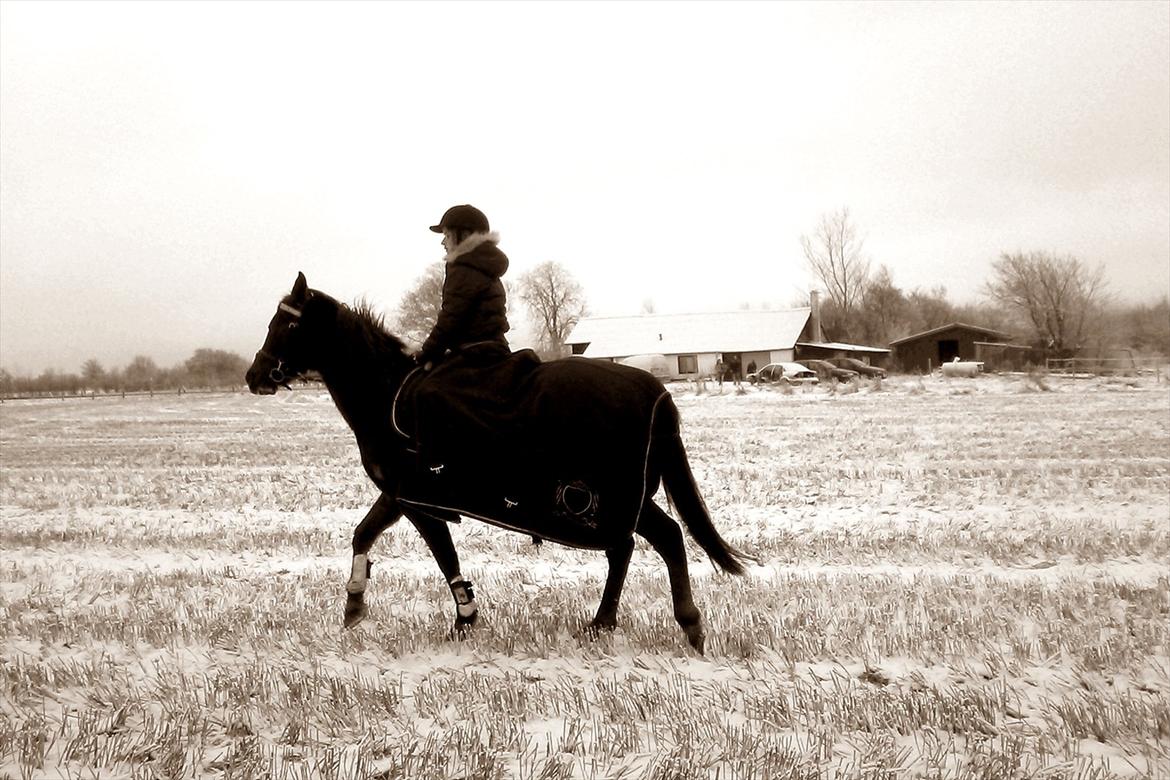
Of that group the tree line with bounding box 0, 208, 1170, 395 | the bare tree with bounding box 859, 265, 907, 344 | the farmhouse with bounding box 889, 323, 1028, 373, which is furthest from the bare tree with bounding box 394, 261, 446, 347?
the bare tree with bounding box 859, 265, 907, 344

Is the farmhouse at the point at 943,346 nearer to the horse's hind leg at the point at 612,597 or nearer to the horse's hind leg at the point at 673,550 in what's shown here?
the horse's hind leg at the point at 673,550

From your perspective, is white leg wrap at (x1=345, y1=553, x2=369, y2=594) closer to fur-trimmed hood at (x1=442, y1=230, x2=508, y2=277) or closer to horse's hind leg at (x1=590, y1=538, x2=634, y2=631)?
horse's hind leg at (x1=590, y1=538, x2=634, y2=631)

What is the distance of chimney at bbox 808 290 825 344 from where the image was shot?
68938mm

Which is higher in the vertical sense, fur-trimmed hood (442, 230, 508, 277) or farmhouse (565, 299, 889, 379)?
farmhouse (565, 299, 889, 379)

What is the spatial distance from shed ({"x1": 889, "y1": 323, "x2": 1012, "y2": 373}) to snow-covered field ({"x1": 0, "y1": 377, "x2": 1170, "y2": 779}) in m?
49.7

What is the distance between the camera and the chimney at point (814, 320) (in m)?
68.9

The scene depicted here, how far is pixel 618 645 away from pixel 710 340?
5943cm

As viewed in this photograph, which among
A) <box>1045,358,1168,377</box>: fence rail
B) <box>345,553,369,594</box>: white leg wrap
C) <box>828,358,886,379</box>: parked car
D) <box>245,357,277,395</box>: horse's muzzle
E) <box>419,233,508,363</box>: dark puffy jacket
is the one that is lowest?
<box>345,553,369,594</box>: white leg wrap

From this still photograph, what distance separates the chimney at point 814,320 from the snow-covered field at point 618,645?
58.9 meters

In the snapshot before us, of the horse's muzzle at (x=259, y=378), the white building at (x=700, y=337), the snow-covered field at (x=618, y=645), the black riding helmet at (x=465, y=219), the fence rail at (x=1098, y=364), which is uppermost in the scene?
the white building at (x=700, y=337)

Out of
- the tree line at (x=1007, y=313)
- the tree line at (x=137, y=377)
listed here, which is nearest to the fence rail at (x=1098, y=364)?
the tree line at (x=1007, y=313)

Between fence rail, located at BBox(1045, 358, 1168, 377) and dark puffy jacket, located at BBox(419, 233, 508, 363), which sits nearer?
dark puffy jacket, located at BBox(419, 233, 508, 363)

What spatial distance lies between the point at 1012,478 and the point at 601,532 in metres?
8.96

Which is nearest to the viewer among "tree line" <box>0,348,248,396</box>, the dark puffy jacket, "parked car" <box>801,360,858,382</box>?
the dark puffy jacket
